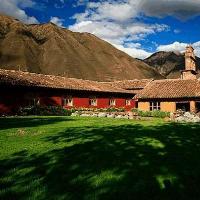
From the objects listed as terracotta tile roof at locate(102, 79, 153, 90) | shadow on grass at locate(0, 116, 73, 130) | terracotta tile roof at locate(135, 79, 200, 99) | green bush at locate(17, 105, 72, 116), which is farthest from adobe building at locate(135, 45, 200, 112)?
shadow on grass at locate(0, 116, 73, 130)

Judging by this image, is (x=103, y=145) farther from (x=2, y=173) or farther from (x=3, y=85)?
(x=3, y=85)

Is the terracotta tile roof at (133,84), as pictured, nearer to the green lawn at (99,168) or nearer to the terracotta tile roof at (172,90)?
the terracotta tile roof at (172,90)

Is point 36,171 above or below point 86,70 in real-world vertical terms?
below

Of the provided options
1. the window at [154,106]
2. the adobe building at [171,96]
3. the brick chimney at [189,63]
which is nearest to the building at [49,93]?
the adobe building at [171,96]

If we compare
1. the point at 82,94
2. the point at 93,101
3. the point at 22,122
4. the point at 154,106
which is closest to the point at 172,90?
the point at 154,106

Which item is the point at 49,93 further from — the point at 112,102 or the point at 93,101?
A: the point at 112,102

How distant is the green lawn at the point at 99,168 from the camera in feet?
23.9

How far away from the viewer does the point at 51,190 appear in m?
7.32

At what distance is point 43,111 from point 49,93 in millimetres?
3614

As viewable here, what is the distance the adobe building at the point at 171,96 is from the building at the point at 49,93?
505 centimetres

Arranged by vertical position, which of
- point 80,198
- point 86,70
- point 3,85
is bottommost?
point 80,198

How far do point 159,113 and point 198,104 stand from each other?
9382mm

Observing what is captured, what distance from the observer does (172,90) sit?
42.7m

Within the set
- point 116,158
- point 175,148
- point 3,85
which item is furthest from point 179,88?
point 116,158
